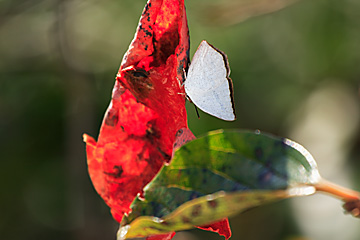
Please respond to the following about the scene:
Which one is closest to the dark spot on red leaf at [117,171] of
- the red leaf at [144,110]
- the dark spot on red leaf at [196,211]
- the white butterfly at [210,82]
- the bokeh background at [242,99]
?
the red leaf at [144,110]

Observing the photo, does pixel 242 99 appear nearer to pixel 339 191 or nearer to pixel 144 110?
pixel 144 110

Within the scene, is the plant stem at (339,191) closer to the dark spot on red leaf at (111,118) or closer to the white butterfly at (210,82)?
the white butterfly at (210,82)

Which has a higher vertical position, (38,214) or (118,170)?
(118,170)

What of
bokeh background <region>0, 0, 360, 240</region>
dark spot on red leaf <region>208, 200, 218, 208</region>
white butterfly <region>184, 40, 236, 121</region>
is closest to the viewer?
dark spot on red leaf <region>208, 200, 218, 208</region>

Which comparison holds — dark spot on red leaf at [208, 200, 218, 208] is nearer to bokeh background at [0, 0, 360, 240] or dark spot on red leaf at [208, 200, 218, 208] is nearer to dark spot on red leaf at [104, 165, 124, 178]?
dark spot on red leaf at [104, 165, 124, 178]

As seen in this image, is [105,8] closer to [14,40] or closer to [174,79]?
[14,40]

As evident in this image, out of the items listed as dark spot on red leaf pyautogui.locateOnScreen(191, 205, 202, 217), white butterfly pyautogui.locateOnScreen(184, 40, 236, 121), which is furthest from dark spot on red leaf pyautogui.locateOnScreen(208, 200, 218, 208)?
white butterfly pyautogui.locateOnScreen(184, 40, 236, 121)

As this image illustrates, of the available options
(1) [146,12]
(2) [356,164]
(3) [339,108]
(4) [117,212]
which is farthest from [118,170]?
(3) [339,108]
